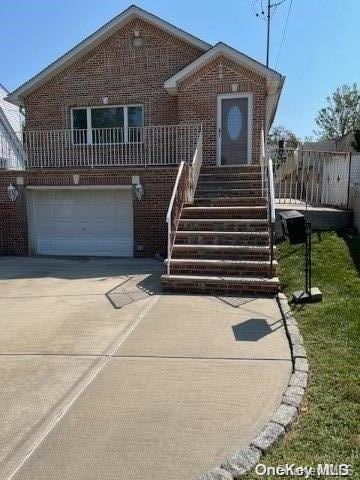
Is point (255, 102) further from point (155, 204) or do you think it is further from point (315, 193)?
point (155, 204)

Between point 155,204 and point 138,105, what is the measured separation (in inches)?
161

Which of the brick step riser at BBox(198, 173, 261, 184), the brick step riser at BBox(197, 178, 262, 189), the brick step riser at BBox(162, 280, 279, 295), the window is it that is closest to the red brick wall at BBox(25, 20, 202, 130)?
the window

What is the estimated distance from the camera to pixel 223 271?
23.8 feet

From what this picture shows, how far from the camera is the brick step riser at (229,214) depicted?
8.70 m

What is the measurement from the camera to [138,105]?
12.9 metres

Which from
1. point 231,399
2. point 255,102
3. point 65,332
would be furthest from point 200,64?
point 231,399

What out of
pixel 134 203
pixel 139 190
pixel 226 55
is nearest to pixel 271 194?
pixel 139 190

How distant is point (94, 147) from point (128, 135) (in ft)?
4.01

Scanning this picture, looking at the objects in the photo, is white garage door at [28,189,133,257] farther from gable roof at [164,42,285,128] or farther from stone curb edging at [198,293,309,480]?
stone curb edging at [198,293,309,480]

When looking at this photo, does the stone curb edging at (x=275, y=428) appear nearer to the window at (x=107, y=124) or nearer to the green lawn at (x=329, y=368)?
the green lawn at (x=329, y=368)

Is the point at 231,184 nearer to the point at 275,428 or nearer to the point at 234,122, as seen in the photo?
the point at 234,122

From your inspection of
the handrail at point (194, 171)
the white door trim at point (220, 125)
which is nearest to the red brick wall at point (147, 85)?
the white door trim at point (220, 125)

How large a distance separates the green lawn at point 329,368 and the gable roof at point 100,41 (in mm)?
8512

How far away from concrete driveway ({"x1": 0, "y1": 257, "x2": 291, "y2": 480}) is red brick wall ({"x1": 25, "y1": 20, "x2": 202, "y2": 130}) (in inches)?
327
